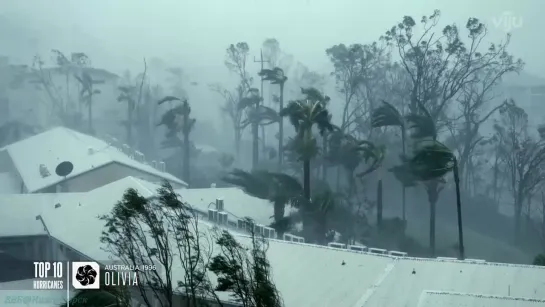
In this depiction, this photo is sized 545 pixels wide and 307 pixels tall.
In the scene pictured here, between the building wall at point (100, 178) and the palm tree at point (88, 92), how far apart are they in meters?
A: 7.35

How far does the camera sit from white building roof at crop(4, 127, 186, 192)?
9.80 m

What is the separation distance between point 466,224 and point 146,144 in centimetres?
840

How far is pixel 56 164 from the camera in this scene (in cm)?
1019

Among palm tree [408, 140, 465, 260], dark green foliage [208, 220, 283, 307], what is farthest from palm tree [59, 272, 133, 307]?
palm tree [408, 140, 465, 260]

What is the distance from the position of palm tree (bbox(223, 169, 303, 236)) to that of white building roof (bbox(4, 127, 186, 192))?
1311mm

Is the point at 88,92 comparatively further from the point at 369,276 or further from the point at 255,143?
the point at 369,276

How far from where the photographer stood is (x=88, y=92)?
1725cm

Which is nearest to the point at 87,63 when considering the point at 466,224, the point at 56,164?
the point at 56,164

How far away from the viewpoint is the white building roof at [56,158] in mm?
9805

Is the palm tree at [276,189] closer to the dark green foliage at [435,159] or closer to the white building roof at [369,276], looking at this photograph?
the dark green foliage at [435,159]

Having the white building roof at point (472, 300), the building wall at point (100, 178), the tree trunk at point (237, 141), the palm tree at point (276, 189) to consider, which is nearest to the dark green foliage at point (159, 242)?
the white building roof at point (472, 300)

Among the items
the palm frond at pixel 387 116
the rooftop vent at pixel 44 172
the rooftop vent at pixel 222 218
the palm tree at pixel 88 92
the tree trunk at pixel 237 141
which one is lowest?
the rooftop vent at pixel 222 218

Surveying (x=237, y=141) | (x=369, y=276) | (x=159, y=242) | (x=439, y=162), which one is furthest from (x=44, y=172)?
(x=237, y=141)

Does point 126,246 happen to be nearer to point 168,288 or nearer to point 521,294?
point 168,288
